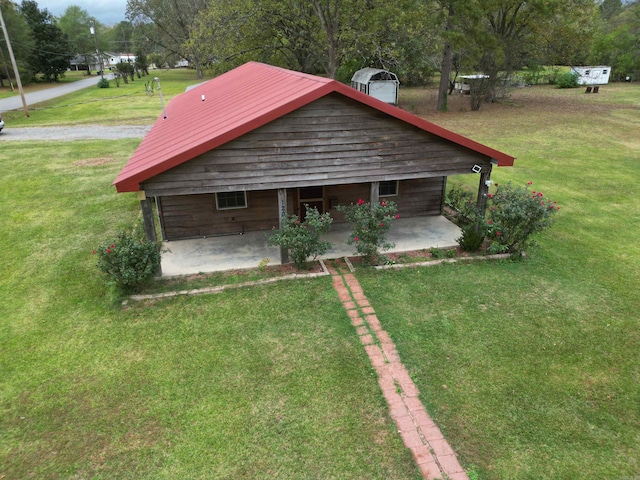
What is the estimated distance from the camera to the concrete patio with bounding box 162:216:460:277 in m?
11.0

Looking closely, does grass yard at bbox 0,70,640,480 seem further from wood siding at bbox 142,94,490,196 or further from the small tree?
wood siding at bbox 142,94,490,196

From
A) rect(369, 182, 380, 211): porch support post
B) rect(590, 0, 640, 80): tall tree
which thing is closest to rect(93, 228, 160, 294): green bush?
rect(369, 182, 380, 211): porch support post

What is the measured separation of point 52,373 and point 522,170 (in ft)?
62.7

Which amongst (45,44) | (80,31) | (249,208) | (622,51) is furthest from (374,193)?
(80,31)

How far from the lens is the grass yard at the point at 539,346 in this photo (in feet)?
19.8

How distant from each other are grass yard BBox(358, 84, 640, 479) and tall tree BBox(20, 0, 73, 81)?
2545 inches

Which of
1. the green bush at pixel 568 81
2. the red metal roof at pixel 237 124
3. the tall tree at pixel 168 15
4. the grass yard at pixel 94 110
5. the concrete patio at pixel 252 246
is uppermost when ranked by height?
the tall tree at pixel 168 15

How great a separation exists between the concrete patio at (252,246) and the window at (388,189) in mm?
895

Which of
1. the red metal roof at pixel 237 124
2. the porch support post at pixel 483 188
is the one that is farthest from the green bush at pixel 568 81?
the red metal roof at pixel 237 124

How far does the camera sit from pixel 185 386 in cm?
712

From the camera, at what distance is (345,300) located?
9.45 metres

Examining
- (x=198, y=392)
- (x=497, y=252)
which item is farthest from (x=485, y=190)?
(x=198, y=392)

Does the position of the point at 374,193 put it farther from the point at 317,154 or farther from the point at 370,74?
the point at 370,74

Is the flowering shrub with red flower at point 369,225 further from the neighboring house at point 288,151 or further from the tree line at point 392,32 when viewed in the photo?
the tree line at point 392,32
